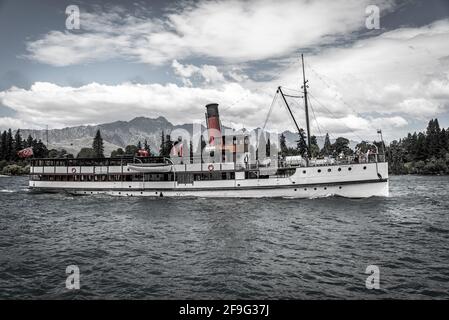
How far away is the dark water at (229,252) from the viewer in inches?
498

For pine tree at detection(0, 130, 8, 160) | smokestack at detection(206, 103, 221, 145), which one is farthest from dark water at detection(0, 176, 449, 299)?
pine tree at detection(0, 130, 8, 160)

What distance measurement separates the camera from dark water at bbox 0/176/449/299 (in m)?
12.6

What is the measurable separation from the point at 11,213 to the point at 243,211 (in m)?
23.0

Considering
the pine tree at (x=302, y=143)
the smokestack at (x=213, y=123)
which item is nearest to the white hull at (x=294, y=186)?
the pine tree at (x=302, y=143)

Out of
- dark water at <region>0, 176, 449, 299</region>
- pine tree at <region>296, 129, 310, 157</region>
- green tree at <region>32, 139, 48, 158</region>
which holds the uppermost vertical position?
green tree at <region>32, 139, 48, 158</region>

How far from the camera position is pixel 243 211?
30.3 metres

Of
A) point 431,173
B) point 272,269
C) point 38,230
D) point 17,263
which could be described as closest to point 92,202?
point 38,230

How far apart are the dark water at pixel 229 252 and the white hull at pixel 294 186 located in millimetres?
4204

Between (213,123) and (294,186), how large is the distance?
541 inches

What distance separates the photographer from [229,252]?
17422 mm

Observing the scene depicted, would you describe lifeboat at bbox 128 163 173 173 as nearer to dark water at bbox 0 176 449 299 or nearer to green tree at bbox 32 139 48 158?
dark water at bbox 0 176 449 299

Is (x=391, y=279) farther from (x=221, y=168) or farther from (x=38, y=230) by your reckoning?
(x=221, y=168)

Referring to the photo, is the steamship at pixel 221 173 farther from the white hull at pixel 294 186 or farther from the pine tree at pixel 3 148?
the pine tree at pixel 3 148
